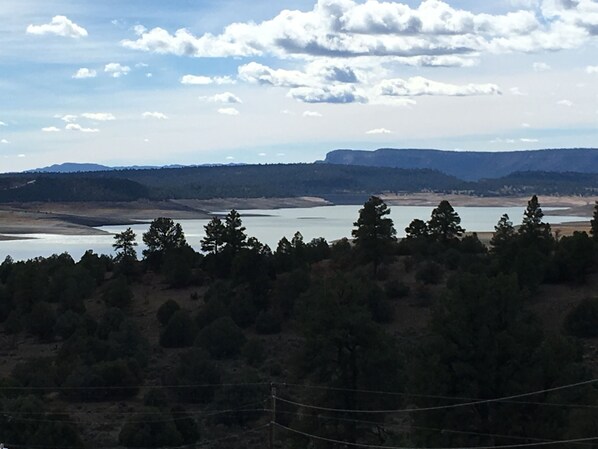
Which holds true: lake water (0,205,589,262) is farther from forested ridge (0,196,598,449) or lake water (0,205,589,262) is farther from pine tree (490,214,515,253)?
pine tree (490,214,515,253)

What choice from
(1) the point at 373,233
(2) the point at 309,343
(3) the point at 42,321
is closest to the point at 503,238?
(1) the point at 373,233

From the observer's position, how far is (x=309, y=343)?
91.4 feet

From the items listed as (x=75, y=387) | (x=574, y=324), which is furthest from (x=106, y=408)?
(x=574, y=324)

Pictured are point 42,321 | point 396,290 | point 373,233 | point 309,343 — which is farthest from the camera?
point 373,233

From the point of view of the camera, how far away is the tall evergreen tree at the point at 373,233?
51844 millimetres

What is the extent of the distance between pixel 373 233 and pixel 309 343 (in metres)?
24.7

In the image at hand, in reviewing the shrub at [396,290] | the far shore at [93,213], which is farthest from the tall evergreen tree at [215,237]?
the far shore at [93,213]

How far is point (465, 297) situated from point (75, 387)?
16.8 metres

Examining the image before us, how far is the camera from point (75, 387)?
3656 centimetres

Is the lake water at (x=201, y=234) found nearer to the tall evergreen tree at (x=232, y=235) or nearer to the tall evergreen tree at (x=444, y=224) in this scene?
the tall evergreen tree at (x=444, y=224)

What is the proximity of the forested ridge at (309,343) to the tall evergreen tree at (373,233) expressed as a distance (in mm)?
120

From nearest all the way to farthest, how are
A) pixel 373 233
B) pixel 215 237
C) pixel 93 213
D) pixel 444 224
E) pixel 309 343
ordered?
pixel 309 343
pixel 373 233
pixel 215 237
pixel 444 224
pixel 93 213

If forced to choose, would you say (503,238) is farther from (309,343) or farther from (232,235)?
(309,343)

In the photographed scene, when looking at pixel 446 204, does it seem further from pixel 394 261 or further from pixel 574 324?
pixel 574 324
